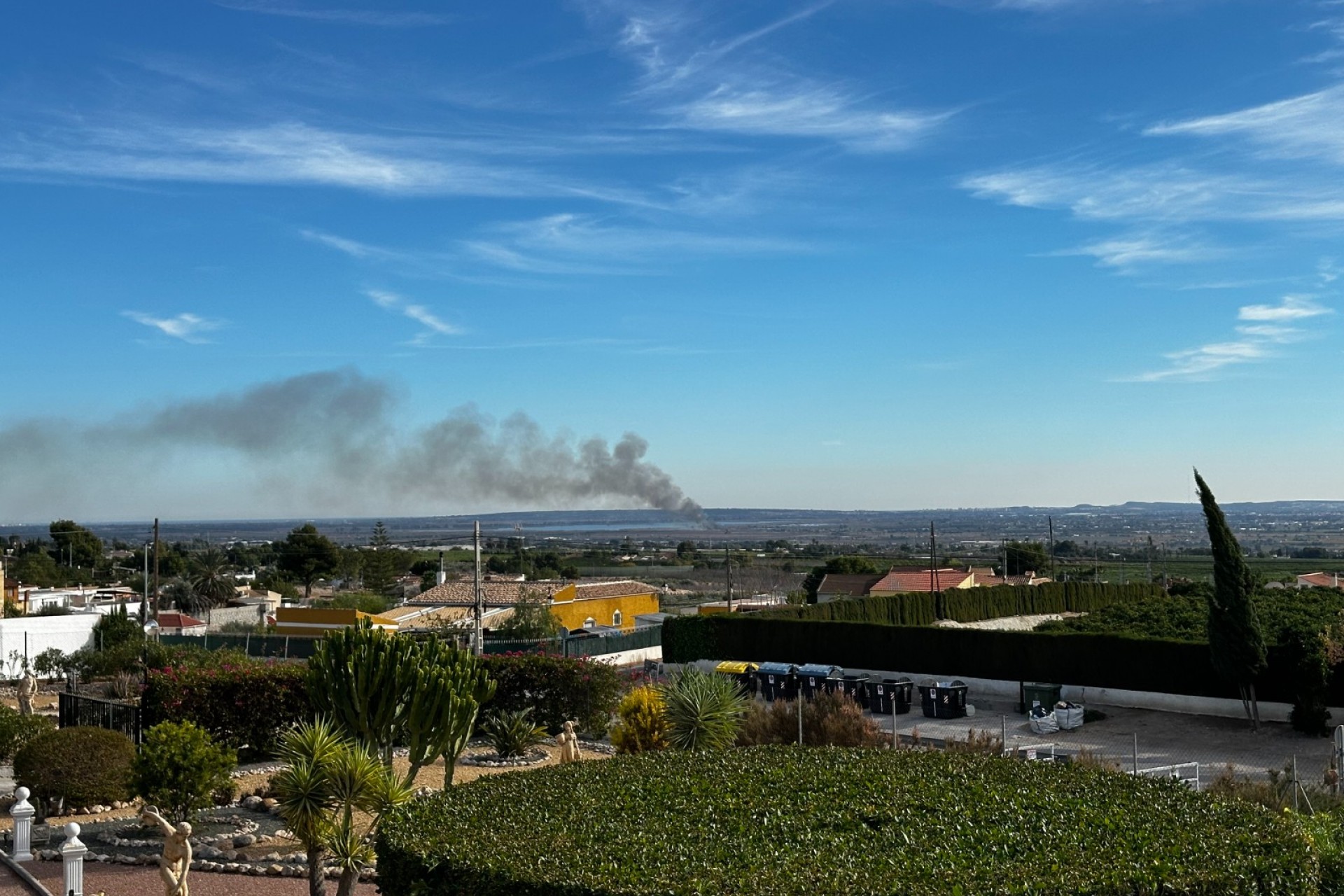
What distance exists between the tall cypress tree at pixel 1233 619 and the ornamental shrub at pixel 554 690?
38.9 ft

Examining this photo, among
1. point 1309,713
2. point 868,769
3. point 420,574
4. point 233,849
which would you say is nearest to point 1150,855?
point 868,769

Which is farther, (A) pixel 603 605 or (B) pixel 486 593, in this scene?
(B) pixel 486 593

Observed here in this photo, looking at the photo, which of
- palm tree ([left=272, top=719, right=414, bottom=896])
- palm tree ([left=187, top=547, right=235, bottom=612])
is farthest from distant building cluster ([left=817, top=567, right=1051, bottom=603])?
palm tree ([left=272, top=719, right=414, bottom=896])

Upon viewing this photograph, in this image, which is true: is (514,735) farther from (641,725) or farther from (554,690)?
(641,725)

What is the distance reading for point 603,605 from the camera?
5188 centimetres

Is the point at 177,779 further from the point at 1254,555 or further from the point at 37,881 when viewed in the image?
the point at 1254,555

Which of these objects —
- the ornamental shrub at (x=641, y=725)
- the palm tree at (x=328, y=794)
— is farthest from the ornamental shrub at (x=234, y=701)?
the palm tree at (x=328, y=794)

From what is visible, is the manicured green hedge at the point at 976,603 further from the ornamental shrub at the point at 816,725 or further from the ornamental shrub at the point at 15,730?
the ornamental shrub at the point at 15,730

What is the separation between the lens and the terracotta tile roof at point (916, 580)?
62.3 metres

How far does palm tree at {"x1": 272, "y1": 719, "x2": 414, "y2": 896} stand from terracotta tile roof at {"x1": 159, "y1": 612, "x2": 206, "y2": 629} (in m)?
42.6

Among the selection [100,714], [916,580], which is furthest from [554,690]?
[916,580]

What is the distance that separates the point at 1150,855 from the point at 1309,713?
58.2 ft

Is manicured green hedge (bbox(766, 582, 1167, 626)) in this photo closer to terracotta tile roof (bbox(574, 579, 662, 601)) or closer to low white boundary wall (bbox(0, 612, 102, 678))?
terracotta tile roof (bbox(574, 579, 662, 601))

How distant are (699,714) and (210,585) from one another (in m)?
63.8
